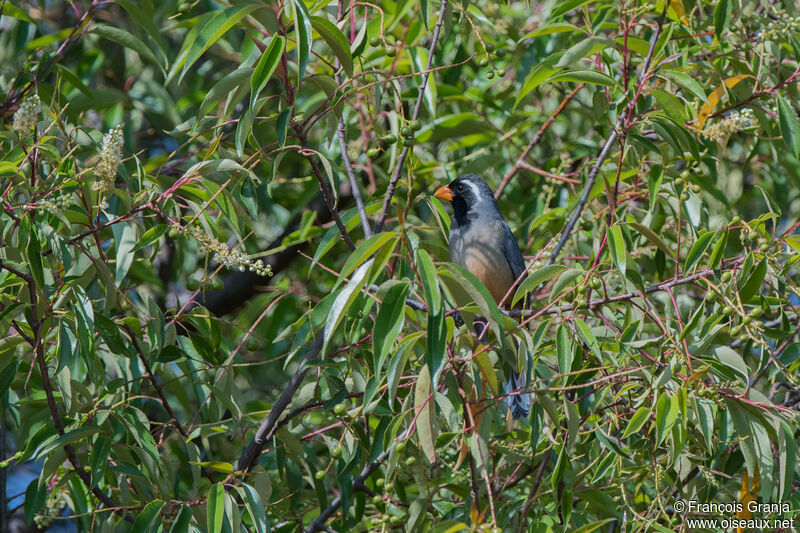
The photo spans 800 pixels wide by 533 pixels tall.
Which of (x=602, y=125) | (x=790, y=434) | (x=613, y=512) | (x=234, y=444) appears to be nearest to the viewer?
(x=790, y=434)

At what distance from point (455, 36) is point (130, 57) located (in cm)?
231

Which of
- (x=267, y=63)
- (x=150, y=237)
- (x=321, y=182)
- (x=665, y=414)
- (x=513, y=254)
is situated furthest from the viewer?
(x=513, y=254)

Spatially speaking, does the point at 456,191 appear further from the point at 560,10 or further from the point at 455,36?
the point at 560,10

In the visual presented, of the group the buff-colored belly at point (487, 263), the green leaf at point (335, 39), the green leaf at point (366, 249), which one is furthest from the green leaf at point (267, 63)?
the buff-colored belly at point (487, 263)

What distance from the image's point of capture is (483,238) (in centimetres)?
523

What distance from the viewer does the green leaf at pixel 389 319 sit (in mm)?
2102

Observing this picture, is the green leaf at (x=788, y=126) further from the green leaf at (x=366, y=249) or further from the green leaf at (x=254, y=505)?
the green leaf at (x=254, y=505)

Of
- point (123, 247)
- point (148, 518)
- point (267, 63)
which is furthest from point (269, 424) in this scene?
point (267, 63)

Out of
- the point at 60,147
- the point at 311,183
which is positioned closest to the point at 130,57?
the point at 60,147

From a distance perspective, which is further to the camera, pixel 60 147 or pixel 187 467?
pixel 60 147

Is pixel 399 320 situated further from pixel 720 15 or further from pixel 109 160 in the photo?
pixel 720 15

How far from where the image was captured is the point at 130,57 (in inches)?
229

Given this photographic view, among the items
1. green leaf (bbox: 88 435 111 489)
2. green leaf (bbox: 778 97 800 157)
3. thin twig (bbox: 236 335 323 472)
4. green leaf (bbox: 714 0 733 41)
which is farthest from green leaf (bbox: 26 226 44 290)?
green leaf (bbox: 778 97 800 157)

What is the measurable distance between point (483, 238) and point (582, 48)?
225 cm
